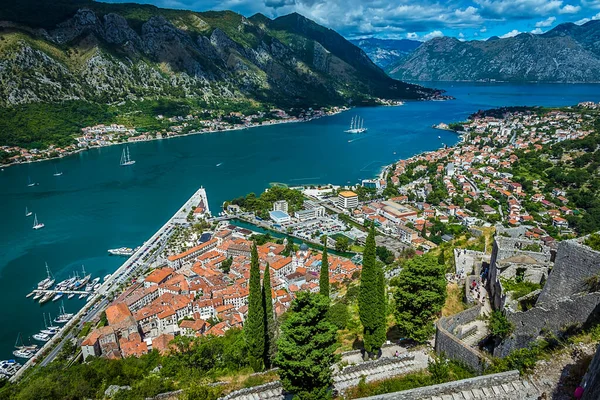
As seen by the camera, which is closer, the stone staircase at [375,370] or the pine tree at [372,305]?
the stone staircase at [375,370]

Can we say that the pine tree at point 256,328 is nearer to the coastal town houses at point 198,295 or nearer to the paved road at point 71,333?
the coastal town houses at point 198,295

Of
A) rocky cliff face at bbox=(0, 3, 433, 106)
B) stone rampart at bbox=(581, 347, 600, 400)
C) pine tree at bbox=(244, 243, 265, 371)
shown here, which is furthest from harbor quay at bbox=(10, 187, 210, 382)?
rocky cliff face at bbox=(0, 3, 433, 106)

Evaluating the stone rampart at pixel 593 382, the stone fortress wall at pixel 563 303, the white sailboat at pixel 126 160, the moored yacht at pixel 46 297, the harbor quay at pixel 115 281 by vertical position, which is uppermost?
the stone rampart at pixel 593 382

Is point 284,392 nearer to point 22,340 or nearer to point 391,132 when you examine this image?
point 22,340

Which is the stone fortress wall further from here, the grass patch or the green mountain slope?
the green mountain slope

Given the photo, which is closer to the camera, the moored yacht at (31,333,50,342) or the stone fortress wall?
the stone fortress wall

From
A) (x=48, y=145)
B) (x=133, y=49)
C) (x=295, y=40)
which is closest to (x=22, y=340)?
(x=48, y=145)

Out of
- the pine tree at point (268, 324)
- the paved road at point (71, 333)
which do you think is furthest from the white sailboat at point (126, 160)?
the pine tree at point (268, 324)
